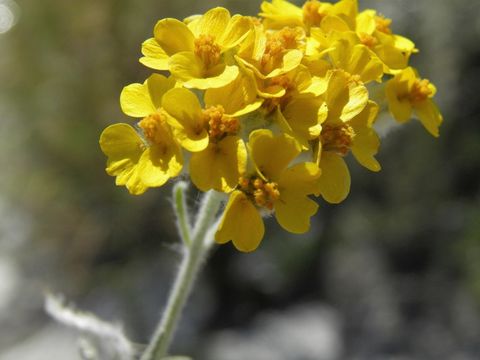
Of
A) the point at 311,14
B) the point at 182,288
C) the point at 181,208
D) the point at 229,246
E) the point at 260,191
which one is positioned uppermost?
the point at 311,14

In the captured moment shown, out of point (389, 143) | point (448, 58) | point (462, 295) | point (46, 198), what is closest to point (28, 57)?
point (46, 198)

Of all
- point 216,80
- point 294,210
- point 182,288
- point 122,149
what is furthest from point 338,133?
point 182,288

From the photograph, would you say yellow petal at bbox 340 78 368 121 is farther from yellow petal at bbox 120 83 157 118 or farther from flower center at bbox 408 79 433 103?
yellow petal at bbox 120 83 157 118

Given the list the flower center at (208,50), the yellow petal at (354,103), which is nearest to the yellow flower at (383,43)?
the yellow petal at (354,103)

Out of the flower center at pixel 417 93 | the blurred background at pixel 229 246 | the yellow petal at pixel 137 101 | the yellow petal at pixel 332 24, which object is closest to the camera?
the yellow petal at pixel 137 101

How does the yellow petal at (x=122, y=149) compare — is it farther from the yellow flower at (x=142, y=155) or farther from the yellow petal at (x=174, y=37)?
the yellow petal at (x=174, y=37)

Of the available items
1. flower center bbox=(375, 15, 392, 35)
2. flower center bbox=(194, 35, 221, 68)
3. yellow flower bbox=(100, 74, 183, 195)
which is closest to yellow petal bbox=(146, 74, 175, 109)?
yellow flower bbox=(100, 74, 183, 195)

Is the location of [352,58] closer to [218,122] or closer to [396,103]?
[396,103]

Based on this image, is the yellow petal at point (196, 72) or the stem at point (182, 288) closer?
the yellow petal at point (196, 72)
